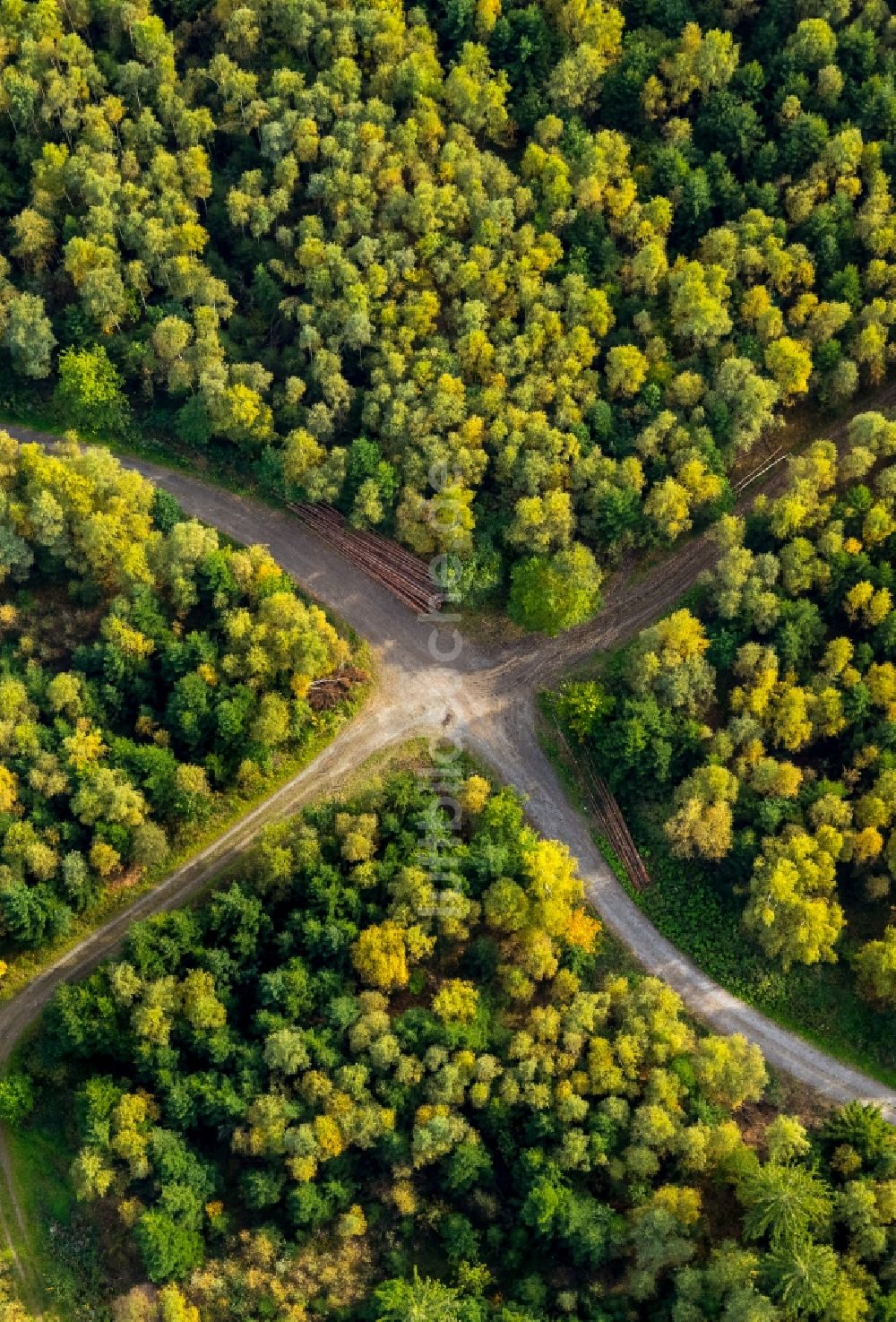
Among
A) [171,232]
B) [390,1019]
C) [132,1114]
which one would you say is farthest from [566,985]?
[171,232]

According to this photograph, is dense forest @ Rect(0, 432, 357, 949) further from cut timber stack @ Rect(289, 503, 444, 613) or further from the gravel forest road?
cut timber stack @ Rect(289, 503, 444, 613)

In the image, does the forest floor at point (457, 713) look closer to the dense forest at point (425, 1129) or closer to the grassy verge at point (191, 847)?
the grassy verge at point (191, 847)

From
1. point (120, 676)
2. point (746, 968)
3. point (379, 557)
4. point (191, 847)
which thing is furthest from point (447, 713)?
point (746, 968)

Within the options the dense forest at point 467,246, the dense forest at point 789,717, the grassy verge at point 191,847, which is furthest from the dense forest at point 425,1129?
the dense forest at point 467,246

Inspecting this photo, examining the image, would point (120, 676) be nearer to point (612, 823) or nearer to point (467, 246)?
point (612, 823)

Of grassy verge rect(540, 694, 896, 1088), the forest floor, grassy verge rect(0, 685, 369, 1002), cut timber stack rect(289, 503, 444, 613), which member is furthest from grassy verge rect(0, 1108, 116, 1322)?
cut timber stack rect(289, 503, 444, 613)

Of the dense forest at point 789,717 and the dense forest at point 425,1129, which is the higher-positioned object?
the dense forest at point 789,717

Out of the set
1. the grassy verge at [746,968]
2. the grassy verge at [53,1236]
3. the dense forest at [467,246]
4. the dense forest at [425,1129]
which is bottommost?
the grassy verge at [53,1236]
